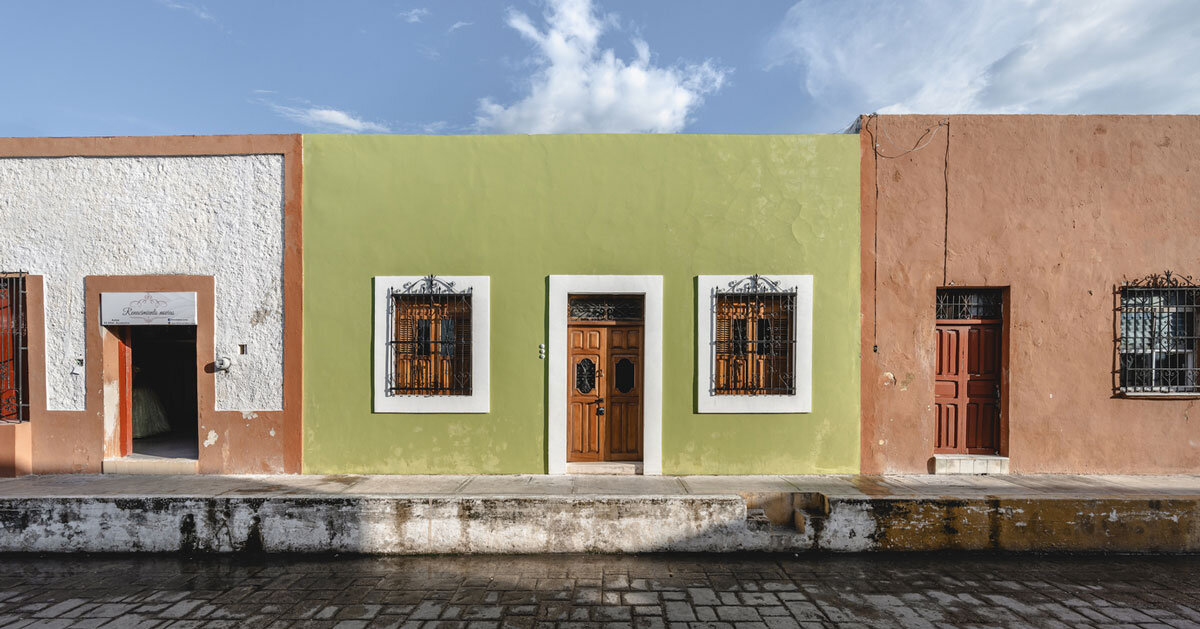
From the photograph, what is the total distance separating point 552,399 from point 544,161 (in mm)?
2883

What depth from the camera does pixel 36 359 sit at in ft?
19.7

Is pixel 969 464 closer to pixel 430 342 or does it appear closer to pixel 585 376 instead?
pixel 585 376

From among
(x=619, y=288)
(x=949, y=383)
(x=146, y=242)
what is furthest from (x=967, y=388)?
(x=146, y=242)

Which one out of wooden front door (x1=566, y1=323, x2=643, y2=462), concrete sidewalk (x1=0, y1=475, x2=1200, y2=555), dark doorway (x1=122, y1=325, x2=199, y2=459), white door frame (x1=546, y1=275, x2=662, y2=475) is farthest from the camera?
dark doorway (x1=122, y1=325, x2=199, y2=459)

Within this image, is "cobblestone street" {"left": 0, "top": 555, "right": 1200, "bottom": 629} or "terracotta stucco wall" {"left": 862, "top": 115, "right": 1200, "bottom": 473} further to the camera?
"terracotta stucco wall" {"left": 862, "top": 115, "right": 1200, "bottom": 473}

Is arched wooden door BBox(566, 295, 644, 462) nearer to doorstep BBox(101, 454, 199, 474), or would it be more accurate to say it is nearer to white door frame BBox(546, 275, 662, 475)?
white door frame BBox(546, 275, 662, 475)

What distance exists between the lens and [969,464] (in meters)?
5.99

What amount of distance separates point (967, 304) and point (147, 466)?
1016cm

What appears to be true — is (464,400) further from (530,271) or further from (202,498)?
(202,498)

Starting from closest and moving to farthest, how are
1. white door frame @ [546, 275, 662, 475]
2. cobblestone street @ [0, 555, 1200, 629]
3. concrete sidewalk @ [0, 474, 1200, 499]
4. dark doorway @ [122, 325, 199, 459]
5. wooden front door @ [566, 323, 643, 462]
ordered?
cobblestone street @ [0, 555, 1200, 629] → concrete sidewalk @ [0, 474, 1200, 499] → white door frame @ [546, 275, 662, 475] → wooden front door @ [566, 323, 643, 462] → dark doorway @ [122, 325, 199, 459]

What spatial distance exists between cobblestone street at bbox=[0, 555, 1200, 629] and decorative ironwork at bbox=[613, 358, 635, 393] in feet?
6.84

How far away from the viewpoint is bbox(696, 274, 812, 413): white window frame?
5.96 metres

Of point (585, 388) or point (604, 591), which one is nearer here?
point (604, 591)

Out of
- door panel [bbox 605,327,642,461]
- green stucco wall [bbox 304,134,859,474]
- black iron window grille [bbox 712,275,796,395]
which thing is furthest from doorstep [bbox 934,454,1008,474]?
door panel [bbox 605,327,642,461]
